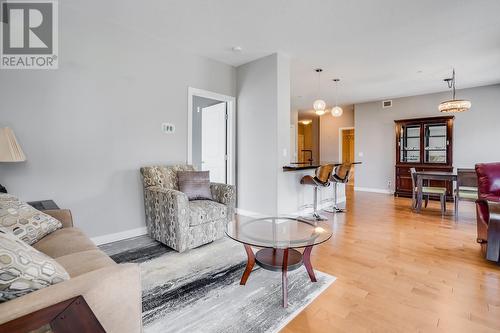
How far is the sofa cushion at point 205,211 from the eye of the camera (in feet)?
9.25

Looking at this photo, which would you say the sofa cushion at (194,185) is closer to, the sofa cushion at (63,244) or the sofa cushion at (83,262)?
the sofa cushion at (63,244)

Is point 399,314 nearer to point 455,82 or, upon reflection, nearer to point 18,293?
point 18,293

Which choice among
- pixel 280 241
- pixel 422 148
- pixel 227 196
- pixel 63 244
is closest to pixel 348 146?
pixel 422 148

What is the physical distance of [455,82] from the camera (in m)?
5.43

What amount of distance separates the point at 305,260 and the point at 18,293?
1800mm

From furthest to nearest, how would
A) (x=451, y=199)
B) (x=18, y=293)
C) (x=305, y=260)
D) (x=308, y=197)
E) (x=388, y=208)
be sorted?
(x=451, y=199) → (x=388, y=208) → (x=308, y=197) → (x=305, y=260) → (x=18, y=293)

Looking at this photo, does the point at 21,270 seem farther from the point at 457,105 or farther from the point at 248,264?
the point at 457,105

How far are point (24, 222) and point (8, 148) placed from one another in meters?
0.87

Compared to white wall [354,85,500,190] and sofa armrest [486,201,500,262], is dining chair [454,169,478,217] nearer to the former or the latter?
white wall [354,85,500,190]

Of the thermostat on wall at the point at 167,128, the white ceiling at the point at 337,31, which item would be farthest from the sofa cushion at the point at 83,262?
the white ceiling at the point at 337,31

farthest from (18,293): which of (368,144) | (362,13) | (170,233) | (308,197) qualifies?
(368,144)

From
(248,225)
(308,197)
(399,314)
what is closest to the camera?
(399,314)

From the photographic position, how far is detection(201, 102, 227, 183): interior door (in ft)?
14.9

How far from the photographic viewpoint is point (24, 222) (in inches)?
64.7
